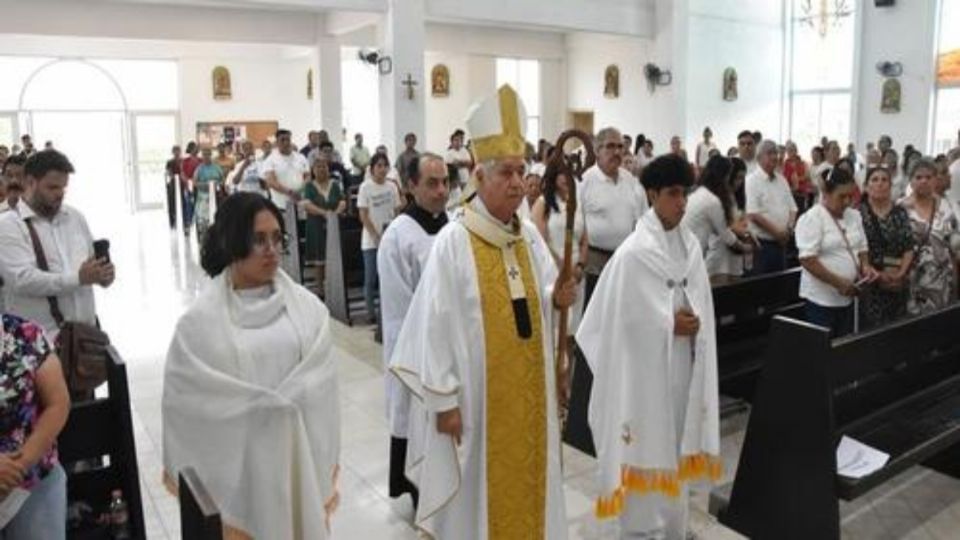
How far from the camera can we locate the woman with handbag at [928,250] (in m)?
5.22

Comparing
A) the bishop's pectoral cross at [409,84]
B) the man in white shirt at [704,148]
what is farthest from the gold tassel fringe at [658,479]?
the man in white shirt at [704,148]

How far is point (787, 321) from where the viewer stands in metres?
3.57

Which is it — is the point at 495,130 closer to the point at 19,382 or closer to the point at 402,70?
the point at 19,382

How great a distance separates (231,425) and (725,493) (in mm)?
2547

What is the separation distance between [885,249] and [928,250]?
319mm

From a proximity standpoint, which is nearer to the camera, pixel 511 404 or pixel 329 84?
pixel 511 404

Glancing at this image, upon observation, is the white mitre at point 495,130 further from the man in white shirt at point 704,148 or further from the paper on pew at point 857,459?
the man in white shirt at point 704,148

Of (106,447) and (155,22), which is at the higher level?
(155,22)

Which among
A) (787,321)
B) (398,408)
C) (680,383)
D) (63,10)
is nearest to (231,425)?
(398,408)

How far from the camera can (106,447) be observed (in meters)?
2.86

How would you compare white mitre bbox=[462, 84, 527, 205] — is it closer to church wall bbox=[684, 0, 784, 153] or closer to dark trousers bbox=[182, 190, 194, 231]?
dark trousers bbox=[182, 190, 194, 231]

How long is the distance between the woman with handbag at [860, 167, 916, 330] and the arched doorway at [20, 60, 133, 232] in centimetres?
1635

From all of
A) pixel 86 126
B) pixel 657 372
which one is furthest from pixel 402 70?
pixel 657 372

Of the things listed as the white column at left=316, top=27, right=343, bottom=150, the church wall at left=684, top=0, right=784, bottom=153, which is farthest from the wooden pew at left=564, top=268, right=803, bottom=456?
the church wall at left=684, top=0, right=784, bottom=153
